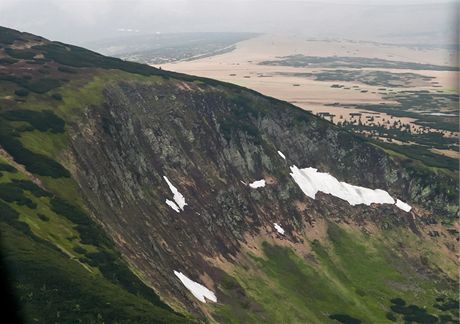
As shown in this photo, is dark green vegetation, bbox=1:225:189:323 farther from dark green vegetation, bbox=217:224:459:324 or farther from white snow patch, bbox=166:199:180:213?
white snow patch, bbox=166:199:180:213

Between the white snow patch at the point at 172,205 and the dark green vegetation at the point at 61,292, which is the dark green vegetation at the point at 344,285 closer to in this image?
the white snow patch at the point at 172,205

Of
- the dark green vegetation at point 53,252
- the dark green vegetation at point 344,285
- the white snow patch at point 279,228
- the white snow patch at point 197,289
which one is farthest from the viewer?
the white snow patch at point 279,228

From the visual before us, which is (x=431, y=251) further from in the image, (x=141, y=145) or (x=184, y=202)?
(x=141, y=145)

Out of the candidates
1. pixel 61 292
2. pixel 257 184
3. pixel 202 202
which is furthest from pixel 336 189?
pixel 61 292

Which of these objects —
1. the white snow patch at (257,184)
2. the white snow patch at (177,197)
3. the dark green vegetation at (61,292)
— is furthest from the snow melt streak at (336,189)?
the dark green vegetation at (61,292)

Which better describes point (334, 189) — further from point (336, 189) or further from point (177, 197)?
point (177, 197)

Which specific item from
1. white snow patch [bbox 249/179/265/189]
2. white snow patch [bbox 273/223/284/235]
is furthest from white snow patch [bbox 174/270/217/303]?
white snow patch [bbox 249/179/265/189]

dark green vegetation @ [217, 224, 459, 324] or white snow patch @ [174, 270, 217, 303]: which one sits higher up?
white snow patch @ [174, 270, 217, 303]
